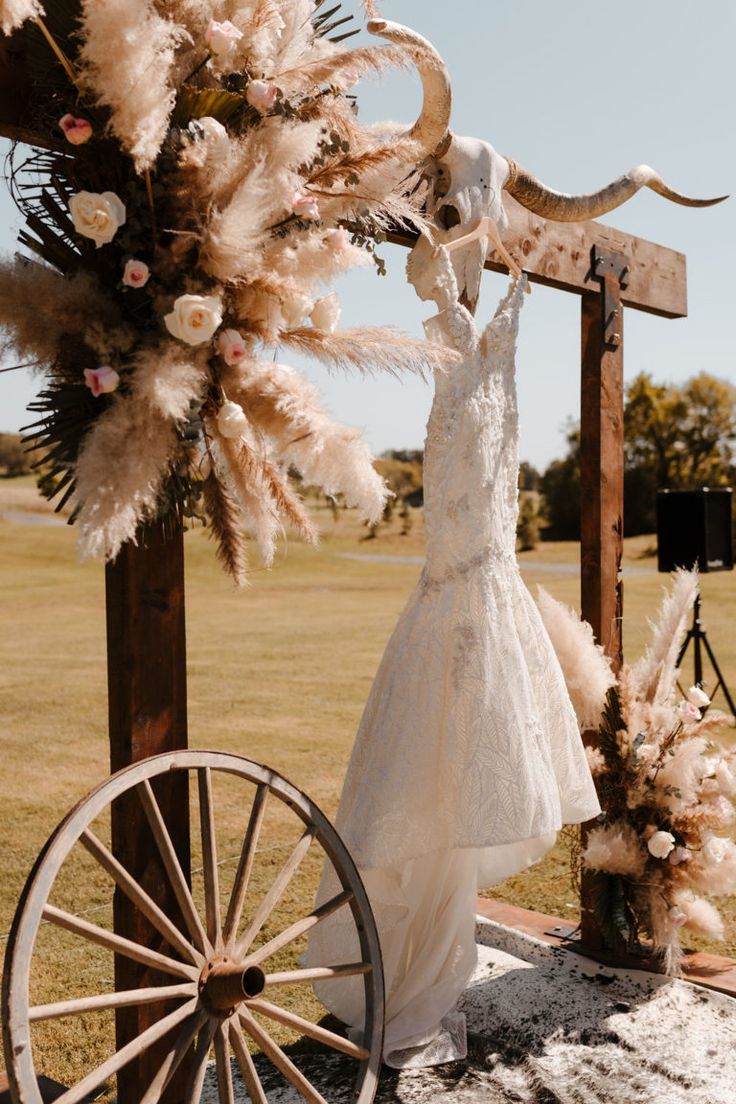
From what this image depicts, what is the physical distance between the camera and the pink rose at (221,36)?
148cm

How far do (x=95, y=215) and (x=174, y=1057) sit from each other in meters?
1.23

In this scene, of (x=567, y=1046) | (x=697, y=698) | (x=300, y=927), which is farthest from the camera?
(x=697, y=698)

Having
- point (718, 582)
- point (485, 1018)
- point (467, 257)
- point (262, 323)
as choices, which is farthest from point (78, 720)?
point (718, 582)

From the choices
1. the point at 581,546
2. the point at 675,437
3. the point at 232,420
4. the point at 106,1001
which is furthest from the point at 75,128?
the point at 675,437

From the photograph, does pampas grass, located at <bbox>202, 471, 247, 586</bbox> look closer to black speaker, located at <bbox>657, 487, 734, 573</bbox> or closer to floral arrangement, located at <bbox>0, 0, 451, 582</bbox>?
floral arrangement, located at <bbox>0, 0, 451, 582</bbox>

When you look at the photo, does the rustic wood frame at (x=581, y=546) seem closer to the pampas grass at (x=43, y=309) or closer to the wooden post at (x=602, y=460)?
the wooden post at (x=602, y=460)

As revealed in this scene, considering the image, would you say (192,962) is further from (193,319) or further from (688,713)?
(688,713)

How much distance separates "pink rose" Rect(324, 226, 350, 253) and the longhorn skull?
1.44 ft

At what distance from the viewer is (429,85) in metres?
2.09

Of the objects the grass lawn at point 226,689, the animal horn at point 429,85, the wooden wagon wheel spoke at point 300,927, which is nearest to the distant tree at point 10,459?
the grass lawn at point 226,689

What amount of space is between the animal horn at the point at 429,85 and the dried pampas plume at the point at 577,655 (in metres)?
1.21

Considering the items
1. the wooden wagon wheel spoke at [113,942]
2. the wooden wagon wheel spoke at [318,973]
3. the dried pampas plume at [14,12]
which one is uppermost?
the dried pampas plume at [14,12]

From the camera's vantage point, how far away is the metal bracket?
3131 millimetres

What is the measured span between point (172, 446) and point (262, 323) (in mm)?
272
